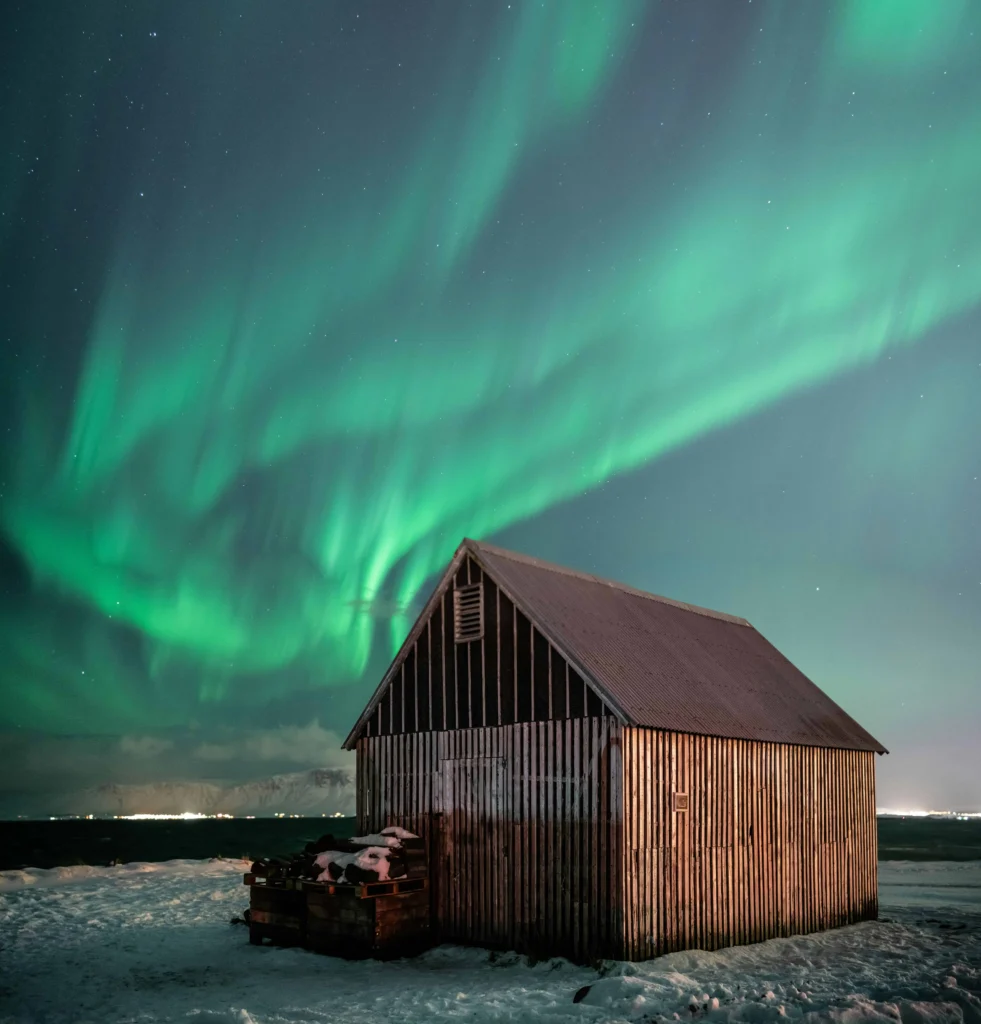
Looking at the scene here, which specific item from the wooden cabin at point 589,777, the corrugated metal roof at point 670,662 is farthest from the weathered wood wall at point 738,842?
the corrugated metal roof at point 670,662

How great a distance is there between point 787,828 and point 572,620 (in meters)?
6.90

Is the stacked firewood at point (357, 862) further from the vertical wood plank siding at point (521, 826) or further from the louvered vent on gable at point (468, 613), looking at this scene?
the louvered vent on gable at point (468, 613)

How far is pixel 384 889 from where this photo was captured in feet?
64.8

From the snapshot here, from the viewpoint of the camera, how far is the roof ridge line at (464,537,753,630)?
22.2m

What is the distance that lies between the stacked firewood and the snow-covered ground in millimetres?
1422

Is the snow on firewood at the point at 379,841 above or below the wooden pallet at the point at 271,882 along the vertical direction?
above

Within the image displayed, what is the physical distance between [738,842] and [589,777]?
4466 millimetres

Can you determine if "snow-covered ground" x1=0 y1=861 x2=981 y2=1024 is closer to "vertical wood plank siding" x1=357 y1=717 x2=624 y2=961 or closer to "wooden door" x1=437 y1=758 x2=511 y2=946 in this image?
"wooden door" x1=437 y1=758 x2=511 y2=946

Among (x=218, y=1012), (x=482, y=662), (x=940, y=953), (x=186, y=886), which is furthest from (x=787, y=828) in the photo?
(x=186, y=886)

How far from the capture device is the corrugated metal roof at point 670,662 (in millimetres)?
20062

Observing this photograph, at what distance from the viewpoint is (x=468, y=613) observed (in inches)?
858

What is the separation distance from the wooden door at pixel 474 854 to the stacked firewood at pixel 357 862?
66 cm

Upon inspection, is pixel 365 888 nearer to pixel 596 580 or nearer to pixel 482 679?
pixel 482 679

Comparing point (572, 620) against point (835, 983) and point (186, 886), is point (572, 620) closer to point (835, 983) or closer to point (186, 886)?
point (835, 983)
